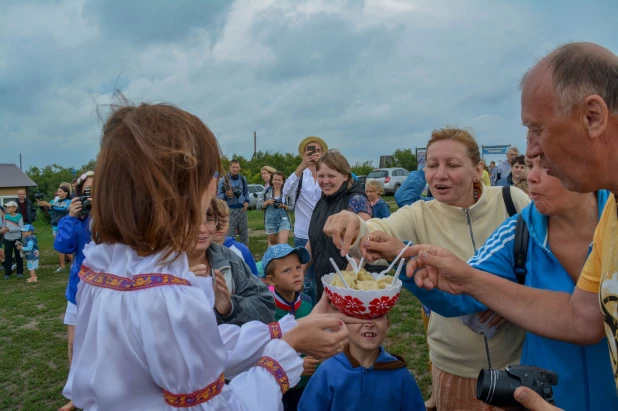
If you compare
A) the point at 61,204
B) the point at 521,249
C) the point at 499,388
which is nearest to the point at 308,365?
the point at 521,249

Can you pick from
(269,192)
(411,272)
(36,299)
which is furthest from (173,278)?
(36,299)

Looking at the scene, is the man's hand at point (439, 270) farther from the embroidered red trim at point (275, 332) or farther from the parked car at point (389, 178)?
the parked car at point (389, 178)

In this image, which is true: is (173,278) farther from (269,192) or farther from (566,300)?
(269,192)

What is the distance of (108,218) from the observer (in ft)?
4.54

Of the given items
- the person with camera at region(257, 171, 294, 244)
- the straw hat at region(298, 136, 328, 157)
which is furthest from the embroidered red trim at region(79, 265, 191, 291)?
the person with camera at region(257, 171, 294, 244)

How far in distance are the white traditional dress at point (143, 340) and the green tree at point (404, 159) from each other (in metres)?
41.6

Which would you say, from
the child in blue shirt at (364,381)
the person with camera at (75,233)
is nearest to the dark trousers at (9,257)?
the person with camera at (75,233)

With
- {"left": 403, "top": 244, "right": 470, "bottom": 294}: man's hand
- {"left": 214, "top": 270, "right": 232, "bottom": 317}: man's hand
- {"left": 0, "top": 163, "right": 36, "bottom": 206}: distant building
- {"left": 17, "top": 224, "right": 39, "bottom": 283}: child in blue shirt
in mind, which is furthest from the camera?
{"left": 0, "top": 163, "right": 36, "bottom": 206}: distant building

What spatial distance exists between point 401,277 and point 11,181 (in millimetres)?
37920

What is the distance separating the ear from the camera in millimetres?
1338

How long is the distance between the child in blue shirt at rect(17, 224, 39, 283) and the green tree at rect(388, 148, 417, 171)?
35.0 meters

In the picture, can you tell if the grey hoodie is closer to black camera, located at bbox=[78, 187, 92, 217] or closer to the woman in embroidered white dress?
the woman in embroidered white dress

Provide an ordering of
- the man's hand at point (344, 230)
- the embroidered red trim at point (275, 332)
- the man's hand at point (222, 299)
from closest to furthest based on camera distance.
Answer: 1. the embroidered red trim at point (275, 332)
2. the man's hand at point (344, 230)
3. the man's hand at point (222, 299)

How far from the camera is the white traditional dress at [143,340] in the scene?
1.31 metres
